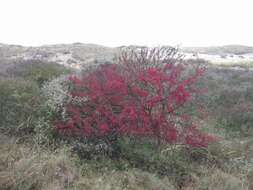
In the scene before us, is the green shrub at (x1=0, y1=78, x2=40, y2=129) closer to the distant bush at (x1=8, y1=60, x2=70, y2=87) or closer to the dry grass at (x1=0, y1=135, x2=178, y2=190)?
the dry grass at (x1=0, y1=135, x2=178, y2=190)

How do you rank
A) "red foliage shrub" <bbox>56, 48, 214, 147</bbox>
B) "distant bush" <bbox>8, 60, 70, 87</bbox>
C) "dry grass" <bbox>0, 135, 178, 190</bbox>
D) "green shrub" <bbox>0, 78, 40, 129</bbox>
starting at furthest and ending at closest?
"distant bush" <bbox>8, 60, 70, 87</bbox> → "green shrub" <bbox>0, 78, 40, 129</bbox> → "red foliage shrub" <bbox>56, 48, 214, 147</bbox> → "dry grass" <bbox>0, 135, 178, 190</bbox>

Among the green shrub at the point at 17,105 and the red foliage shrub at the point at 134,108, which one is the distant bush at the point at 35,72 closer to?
the green shrub at the point at 17,105

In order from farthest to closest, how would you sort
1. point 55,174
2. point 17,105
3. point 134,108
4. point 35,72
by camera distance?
point 35,72 < point 17,105 < point 134,108 < point 55,174

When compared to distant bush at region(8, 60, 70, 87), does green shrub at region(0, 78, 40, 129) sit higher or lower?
lower

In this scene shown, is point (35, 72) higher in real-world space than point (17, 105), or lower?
higher

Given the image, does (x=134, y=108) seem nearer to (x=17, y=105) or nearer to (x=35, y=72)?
(x=17, y=105)

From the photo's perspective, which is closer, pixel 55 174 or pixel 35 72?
pixel 55 174

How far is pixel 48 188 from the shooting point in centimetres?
332

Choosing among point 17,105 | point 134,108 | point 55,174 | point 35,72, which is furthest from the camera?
point 35,72

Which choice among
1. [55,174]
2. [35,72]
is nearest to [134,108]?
[55,174]

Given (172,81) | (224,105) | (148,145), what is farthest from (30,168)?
(224,105)

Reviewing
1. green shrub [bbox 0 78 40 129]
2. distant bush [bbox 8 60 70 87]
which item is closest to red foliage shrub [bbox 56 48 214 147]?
green shrub [bbox 0 78 40 129]

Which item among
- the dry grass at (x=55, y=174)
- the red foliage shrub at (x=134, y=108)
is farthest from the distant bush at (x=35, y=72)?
the dry grass at (x=55, y=174)

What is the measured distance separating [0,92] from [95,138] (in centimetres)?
218
